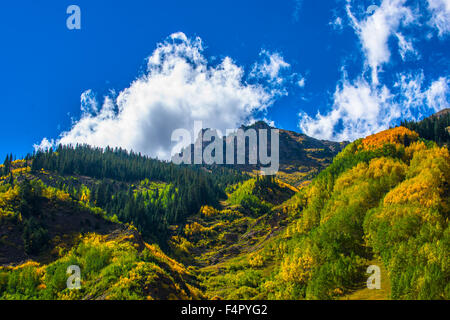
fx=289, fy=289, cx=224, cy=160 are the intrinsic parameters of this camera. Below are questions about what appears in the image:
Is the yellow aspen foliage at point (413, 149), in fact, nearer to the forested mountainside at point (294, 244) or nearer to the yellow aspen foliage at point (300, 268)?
the forested mountainside at point (294, 244)

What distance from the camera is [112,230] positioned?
135 meters

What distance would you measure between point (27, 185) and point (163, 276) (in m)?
90.2

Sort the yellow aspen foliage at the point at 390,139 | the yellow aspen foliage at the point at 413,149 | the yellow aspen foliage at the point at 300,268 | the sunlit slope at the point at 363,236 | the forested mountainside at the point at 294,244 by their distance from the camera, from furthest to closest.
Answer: the yellow aspen foliage at the point at 390,139 → the yellow aspen foliage at the point at 413,149 → the yellow aspen foliage at the point at 300,268 → the sunlit slope at the point at 363,236 → the forested mountainside at the point at 294,244

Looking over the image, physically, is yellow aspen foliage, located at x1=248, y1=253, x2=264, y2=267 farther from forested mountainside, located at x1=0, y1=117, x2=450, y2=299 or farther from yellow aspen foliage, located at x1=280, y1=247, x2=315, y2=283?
yellow aspen foliage, located at x1=280, y1=247, x2=315, y2=283

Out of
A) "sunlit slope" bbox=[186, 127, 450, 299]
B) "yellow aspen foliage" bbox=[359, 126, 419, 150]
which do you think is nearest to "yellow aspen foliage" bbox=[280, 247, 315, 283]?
"sunlit slope" bbox=[186, 127, 450, 299]

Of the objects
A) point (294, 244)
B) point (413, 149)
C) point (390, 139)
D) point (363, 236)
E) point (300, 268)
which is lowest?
point (300, 268)

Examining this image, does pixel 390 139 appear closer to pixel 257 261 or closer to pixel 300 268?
pixel 257 261

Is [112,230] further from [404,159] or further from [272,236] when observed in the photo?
[404,159]

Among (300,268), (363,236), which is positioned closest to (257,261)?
(300,268)

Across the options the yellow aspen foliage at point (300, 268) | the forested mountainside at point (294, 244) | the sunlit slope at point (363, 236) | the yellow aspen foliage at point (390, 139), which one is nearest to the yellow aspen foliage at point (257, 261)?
the sunlit slope at point (363, 236)

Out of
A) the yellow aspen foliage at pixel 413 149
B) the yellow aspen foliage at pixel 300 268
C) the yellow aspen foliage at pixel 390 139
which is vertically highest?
the yellow aspen foliage at pixel 390 139

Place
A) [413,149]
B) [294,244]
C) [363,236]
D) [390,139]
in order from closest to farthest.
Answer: [363,236]
[294,244]
[413,149]
[390,139]

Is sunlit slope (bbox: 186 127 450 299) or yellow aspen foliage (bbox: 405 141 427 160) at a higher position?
yellow aspen foliage (bbox: 405 141 427 160)
